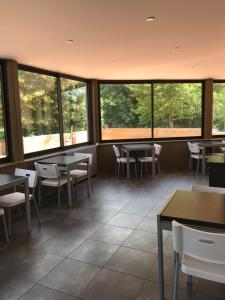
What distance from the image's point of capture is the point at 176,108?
767cm

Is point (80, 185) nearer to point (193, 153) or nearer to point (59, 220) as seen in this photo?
point (59, 220)

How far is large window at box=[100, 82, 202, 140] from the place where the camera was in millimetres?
7414

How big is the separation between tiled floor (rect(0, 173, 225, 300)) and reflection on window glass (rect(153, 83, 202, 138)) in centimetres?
352

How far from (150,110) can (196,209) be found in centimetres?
579

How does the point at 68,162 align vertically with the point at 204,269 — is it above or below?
above

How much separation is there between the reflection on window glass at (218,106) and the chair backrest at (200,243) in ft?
22.2

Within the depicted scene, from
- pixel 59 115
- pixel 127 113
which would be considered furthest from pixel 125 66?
pixel 127 113

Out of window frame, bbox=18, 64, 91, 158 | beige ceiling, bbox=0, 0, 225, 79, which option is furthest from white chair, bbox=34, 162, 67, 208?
beige ceiling, bbox=0, 0, 225, 79

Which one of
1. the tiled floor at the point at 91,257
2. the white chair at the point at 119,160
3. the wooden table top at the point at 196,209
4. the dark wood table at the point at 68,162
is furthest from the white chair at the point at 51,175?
the wooden table top at the point at 196,209

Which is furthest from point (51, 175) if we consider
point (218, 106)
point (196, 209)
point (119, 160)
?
point (218, 106)

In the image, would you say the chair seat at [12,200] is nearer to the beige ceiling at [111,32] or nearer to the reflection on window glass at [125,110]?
the beige ceiling at [111,32]

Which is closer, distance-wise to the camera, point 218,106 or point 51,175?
point 51,175

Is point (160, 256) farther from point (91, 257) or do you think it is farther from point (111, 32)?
point (111, 32)

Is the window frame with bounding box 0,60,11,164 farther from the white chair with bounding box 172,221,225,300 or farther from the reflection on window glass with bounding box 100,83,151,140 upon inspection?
the white chair with bounding box 172,221,225,300
